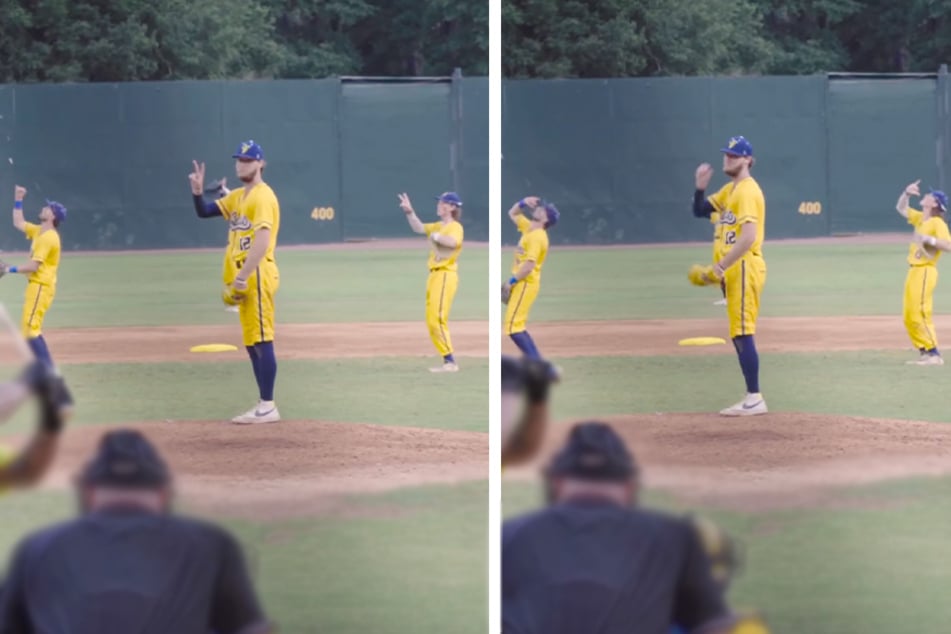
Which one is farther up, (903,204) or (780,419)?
(903,204)

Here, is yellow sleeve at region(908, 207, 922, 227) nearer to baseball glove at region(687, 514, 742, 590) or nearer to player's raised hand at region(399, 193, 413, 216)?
baseball glove at region(687, 514, 742, 590)

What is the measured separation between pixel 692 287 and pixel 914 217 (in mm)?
588

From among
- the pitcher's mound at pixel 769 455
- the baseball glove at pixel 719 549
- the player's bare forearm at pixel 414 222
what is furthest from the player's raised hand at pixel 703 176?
the baseball glove at pixel 719 549

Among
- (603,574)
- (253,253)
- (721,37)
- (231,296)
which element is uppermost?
(721,37)

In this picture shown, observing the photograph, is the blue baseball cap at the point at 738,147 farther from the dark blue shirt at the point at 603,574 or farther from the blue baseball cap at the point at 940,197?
the dark blue shirt at the point at 603,574

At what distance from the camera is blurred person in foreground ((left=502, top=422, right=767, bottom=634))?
328 cm

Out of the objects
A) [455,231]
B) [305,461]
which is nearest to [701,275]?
[455,231]

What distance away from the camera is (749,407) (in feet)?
11.8

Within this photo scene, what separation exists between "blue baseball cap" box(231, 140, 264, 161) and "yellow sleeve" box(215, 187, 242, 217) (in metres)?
0.09

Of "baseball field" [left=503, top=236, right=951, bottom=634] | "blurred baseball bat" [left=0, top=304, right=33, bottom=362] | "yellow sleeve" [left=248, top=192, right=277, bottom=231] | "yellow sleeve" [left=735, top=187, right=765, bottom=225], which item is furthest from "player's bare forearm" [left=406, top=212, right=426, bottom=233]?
"blurred baseball bat" [left=0, top=304, right=33, bottom=362]

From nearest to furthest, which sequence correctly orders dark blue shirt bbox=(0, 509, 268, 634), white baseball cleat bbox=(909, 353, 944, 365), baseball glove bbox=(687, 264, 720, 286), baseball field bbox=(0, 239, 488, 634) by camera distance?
dark blue shirt bbox=(0, 509, 268, 634) < baseball field bbox=(0, 239, 488, 634) < baseball glove bbox=(687, 264, 720, 286) < white baseball cleat bbox=(909, 353, 944, 365)

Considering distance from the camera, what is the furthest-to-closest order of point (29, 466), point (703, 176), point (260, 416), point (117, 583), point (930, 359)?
point (930, 359) → point (260, 416) → point (703, 176) → point (29, 466) → point (117, 583)

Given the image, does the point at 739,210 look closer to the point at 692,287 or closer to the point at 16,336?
the point at 692,287

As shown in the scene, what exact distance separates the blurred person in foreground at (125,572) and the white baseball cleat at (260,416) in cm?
31
